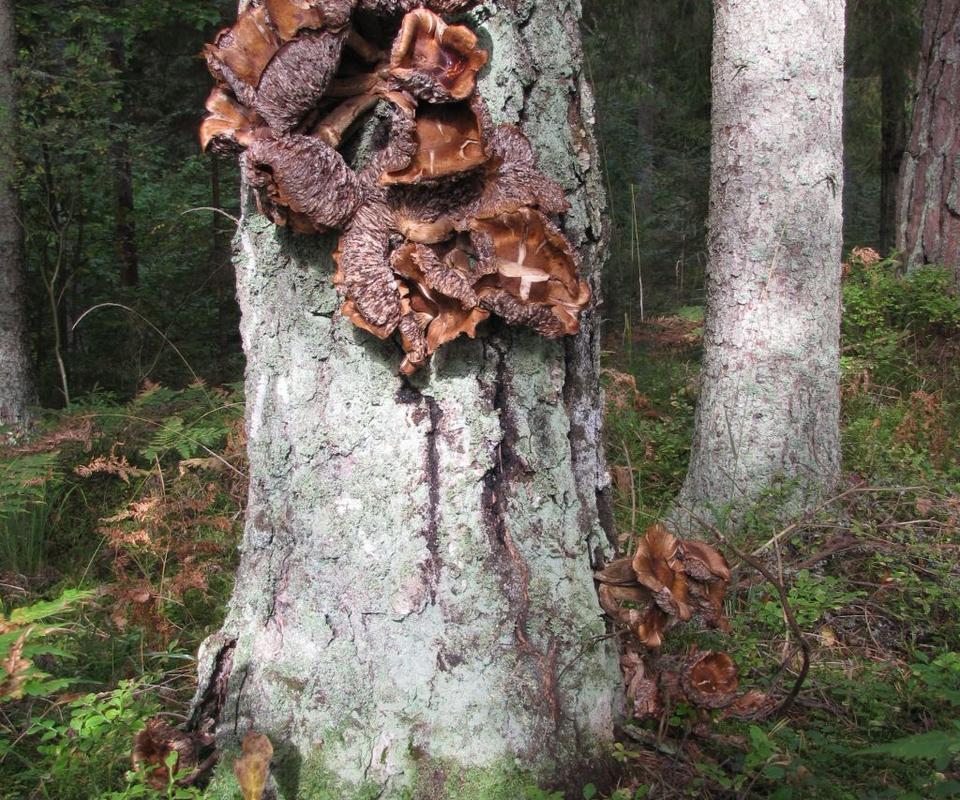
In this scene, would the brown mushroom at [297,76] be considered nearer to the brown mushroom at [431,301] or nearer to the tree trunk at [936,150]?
the brown mushroom at [431,301]

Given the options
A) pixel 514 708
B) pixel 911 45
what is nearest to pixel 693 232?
pixel 911 45

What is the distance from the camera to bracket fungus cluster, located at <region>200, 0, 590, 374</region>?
1542 mm

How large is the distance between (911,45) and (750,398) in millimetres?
8771

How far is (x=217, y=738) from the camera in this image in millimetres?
1936

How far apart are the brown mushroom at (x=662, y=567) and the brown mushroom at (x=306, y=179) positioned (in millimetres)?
1005

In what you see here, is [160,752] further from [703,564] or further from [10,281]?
[10,281]

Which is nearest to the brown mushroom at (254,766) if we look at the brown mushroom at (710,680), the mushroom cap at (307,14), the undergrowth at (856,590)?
the undergrowth at (856,590)

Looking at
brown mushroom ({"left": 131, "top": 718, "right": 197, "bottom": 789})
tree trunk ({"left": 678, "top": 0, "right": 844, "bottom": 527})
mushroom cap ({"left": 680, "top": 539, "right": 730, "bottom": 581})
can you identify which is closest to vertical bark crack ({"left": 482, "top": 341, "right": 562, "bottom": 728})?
mushroom cap ({"left": 680, "top": 539, "right": 730, "bottom": 581})

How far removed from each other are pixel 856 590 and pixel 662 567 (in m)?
1.73

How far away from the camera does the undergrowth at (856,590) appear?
1.88 metres

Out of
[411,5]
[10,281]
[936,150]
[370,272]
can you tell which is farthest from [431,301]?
[10,281]

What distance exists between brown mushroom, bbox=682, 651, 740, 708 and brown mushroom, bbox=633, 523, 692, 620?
0.60 feet

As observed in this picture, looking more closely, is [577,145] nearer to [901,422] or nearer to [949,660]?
[949,660]

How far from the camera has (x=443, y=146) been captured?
1591mm
